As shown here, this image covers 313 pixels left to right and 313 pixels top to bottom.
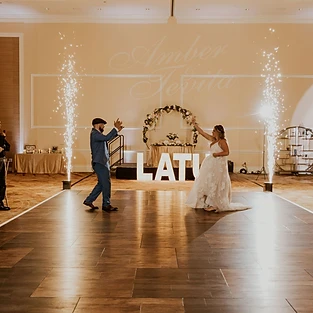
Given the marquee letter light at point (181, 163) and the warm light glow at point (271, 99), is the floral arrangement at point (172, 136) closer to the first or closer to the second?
the marquee letter light at point (181, 163)

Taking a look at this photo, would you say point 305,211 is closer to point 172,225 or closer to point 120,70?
point 172,225

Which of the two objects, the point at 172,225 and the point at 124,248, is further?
the point at 172,225

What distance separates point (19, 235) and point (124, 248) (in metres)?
1.39

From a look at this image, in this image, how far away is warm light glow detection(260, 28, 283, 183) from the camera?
14.9 metres

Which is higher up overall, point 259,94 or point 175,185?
point 259,94

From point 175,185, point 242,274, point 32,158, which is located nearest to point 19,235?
point 242,274

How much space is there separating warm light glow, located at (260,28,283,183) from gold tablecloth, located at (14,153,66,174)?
21.2 feet

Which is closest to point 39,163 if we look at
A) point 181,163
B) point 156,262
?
point 181,163

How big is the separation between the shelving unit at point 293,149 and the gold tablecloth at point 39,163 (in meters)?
6.79

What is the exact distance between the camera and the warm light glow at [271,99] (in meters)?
14.9

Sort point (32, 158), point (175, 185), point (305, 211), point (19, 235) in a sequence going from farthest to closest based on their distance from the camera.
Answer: point (32, 158) < point (175, 185) < point (305, 211) < point (19, 235)

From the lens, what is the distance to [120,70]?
15.0 metres

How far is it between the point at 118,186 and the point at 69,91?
5068 millimetres

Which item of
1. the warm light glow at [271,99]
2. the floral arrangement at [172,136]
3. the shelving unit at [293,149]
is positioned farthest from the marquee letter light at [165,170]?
the shelving unit at [293,149]
